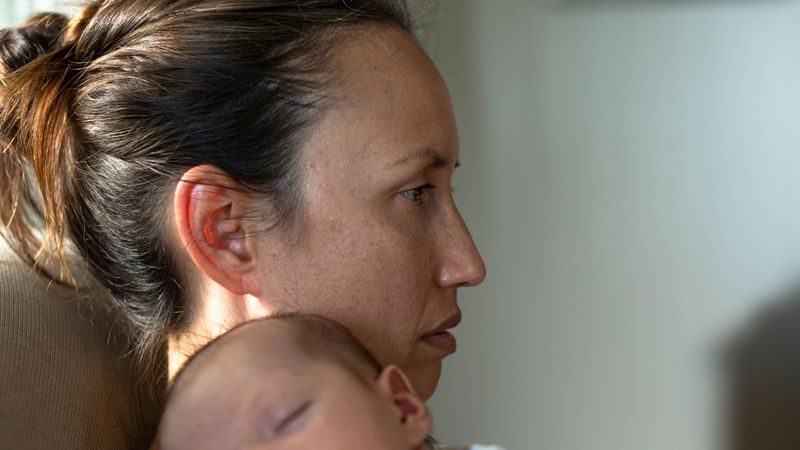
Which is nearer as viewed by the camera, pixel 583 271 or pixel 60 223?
pixel 60 223

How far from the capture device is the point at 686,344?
6.87ft

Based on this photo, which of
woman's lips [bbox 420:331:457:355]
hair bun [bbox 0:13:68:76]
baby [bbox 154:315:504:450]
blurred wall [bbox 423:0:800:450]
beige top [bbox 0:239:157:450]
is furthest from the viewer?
blurred wall [bbox 423:0:800:450]

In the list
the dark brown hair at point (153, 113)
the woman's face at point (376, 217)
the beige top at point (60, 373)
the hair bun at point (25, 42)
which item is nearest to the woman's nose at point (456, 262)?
the woman's face at point (376, 217)

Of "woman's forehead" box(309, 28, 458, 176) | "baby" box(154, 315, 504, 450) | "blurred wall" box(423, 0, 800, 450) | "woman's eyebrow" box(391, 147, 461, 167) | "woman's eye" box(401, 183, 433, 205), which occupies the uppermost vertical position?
"woman's forehead" box(309, 28, 458, 176)

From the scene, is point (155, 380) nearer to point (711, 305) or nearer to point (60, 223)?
point (60, 223)

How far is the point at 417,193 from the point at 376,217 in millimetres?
75

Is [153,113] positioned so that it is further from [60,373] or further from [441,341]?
[441,341]

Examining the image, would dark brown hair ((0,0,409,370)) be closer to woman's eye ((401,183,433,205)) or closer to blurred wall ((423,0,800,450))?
woman's eye ((401,183,433,205))

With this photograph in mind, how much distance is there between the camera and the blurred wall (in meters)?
1.96

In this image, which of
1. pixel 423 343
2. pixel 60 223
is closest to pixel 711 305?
pixel 423 343

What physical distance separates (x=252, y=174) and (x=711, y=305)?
1267 millimetres

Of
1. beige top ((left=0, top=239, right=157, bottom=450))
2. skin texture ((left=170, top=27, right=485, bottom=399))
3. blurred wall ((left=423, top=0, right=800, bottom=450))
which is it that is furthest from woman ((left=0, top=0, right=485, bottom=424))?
blurred wall ((left=423, top=0, right=800, bottom=450))

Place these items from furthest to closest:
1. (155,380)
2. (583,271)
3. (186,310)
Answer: (583,271) → (155,380) → (186,310)

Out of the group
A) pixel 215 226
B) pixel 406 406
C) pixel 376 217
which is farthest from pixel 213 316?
pixel 406 406
